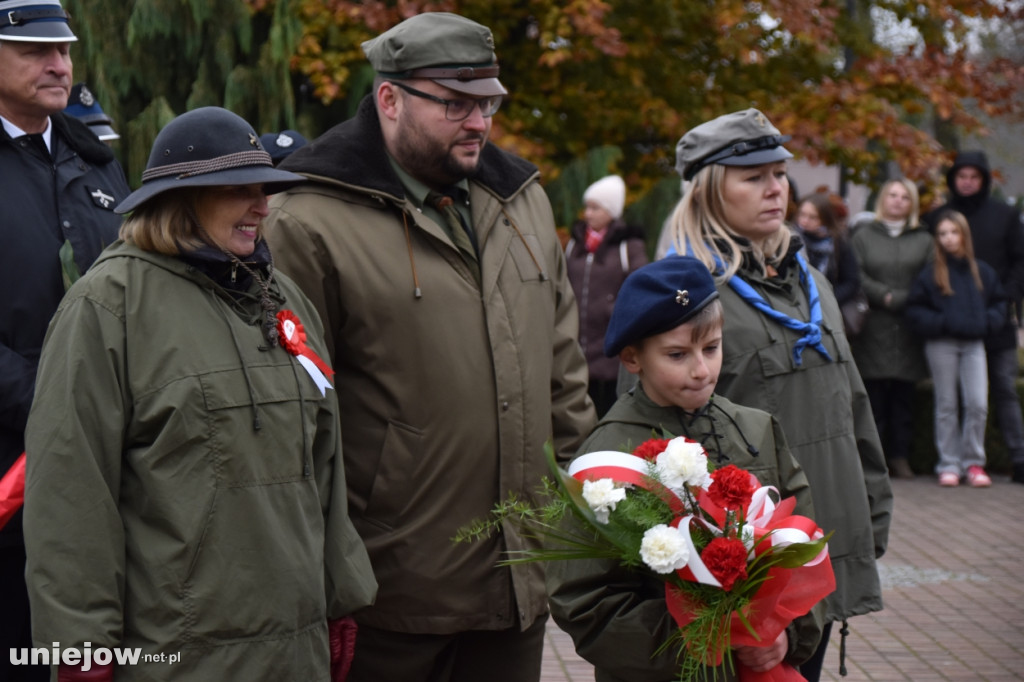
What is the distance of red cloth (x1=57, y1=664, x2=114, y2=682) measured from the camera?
2.70m

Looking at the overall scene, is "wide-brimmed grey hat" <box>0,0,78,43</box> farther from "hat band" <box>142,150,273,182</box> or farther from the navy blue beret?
the navy blue beret

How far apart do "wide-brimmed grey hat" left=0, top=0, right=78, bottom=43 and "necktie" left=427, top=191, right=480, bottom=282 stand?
113cm

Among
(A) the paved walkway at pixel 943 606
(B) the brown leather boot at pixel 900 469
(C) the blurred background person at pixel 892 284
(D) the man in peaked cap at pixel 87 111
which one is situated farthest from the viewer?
(B) the brown leather boot at pixel 900 469

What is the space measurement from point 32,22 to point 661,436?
6.82 feet

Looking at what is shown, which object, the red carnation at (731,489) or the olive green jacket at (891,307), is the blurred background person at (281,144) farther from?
the olive green jacket at (891,307)

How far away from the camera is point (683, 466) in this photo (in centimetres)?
283

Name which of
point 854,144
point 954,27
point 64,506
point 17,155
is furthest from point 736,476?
point 954,27

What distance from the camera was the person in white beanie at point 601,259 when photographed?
9852 millimetres

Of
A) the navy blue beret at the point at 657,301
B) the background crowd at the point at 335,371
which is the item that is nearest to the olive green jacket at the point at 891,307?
the background crowd at the point at 335,371

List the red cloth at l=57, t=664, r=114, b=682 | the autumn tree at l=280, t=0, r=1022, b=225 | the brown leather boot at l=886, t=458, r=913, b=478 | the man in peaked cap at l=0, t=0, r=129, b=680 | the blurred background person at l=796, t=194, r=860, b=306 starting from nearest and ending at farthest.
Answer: the red cloth at l=57, t=664, r=114, b=682, the man in peaked cap at l=0, t=0, r=129, b=680, the blurred background person at l=796, t=194, r=860, b=306, the autumn tree at l=280, t=0, r=1022, b=225, the brown leather boot at l=886, t=458, r=913, b=478

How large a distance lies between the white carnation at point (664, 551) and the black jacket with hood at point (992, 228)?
343 inches

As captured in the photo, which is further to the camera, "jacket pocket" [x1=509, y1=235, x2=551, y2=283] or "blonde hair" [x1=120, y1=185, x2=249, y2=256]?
"jacket pocket" [x1=509, y1=235, x2=551, y2=283]

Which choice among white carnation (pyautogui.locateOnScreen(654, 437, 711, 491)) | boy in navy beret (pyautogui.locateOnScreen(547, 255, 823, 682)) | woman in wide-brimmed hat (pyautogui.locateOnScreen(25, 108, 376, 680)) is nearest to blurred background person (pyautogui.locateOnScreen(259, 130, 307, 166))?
woman in wide-brimmed hat (pyautogui.locateOnScreen(25, 108, 376, 680))

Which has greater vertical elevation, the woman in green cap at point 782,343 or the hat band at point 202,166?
the hat band at point 202,166
